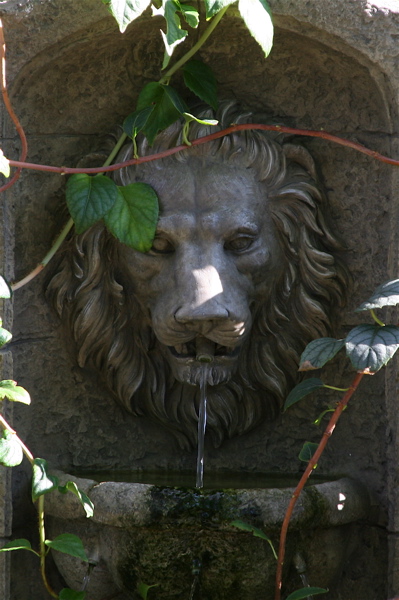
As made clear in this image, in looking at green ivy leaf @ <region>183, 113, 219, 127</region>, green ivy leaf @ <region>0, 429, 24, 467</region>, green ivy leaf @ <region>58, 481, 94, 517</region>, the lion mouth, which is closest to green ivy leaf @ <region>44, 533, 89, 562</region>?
green ivy leaf @ <region>58, 481, 94, 517</region>

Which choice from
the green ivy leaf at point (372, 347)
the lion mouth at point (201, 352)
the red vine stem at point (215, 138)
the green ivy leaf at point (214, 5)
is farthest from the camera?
the lion mouth at point (201, 352)

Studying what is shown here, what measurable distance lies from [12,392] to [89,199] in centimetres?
40

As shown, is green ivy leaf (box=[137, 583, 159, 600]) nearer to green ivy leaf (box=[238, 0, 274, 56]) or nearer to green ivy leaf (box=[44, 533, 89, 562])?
green ivy leaf (box=[44, 533, 89, 562])

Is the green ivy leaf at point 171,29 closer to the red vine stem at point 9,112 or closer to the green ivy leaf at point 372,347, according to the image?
the red vine stem at point 9,112

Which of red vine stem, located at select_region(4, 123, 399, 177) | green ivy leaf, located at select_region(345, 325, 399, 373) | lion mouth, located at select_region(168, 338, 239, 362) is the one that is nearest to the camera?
green ivy leaf, located at select_region(345, 325, 399, 373)

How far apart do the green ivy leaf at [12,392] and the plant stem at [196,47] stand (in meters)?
0.65

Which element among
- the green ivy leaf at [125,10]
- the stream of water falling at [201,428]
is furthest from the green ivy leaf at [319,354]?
the green ivy leaf at [125,10]

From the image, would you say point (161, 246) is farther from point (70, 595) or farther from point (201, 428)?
point (70, 595)

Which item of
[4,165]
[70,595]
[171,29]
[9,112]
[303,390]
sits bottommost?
[70,595]

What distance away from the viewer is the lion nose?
2002 mm

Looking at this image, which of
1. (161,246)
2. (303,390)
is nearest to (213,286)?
(161,246)

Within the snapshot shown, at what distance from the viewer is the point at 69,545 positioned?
1884 millimetres

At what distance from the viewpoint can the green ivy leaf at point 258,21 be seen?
1.85 m

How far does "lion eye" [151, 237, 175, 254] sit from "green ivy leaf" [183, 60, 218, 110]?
28cm
